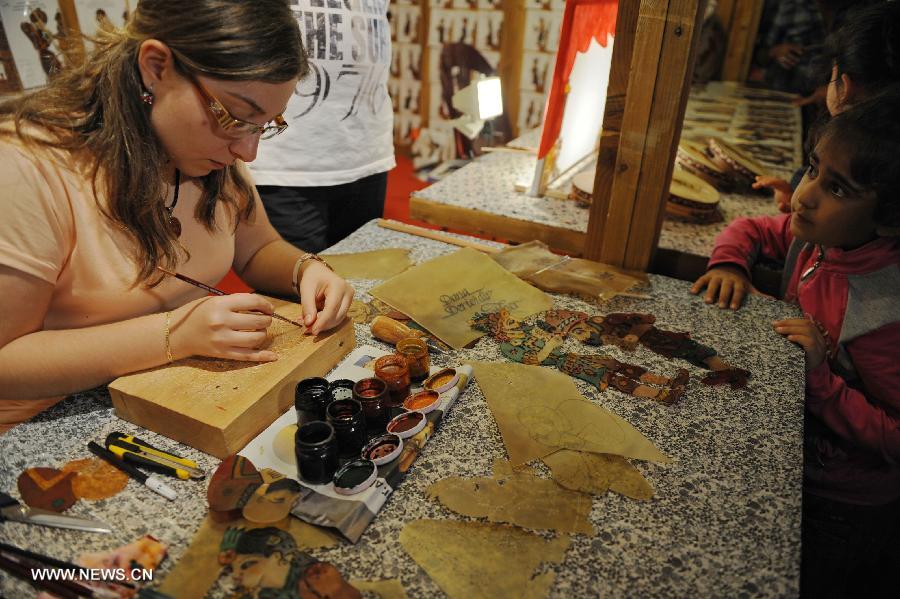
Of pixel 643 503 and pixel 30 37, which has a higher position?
pixel 30 37

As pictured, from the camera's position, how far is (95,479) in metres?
0.90

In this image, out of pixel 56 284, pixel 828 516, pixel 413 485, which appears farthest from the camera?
pixel 828 516

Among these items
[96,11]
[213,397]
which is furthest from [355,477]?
[96,11]

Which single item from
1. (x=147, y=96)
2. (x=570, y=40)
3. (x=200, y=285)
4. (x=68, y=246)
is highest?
(x=570, y=40)

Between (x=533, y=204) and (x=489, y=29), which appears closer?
(x=533, y=204)

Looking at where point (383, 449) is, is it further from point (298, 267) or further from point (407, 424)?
point (298, 267)

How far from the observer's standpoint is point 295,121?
177 cm

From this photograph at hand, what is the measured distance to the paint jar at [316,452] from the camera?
87 cm

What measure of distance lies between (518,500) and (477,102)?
2.01 m

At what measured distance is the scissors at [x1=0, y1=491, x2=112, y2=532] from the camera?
31.9 inches

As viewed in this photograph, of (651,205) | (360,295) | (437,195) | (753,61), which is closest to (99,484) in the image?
(360,295)

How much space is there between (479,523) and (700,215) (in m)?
1.66

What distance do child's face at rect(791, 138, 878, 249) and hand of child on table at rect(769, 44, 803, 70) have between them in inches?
147

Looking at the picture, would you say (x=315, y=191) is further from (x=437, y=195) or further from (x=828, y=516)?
(x=828, y=516)
